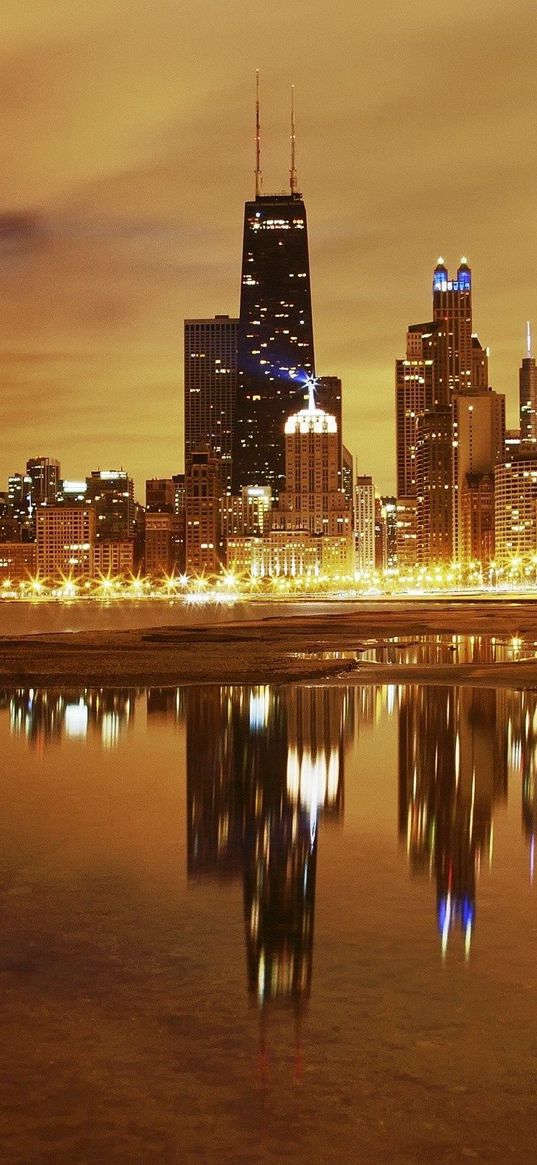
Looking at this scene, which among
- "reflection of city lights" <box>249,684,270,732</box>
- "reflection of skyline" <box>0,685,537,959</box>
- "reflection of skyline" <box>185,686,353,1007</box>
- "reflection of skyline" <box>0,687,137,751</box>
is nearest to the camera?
"reflection of skyline" <box>185,686,353,1007</box>

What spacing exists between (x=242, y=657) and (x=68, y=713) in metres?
19.3

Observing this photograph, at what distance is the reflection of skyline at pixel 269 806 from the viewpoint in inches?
429

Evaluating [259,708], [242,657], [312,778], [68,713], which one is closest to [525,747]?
[312,778]

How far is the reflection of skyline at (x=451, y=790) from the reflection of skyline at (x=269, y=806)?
1.25 meters

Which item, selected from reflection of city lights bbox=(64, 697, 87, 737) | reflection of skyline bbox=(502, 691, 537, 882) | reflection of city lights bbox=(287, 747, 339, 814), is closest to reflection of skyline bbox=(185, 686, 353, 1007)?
reflection of city lights bbox=(287, 747, 339, 814)

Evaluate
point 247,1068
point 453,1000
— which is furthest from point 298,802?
point 247,1068

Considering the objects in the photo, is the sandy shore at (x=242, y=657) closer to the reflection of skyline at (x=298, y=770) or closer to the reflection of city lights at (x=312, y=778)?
the reflection of skyline at (x=298, y=770)

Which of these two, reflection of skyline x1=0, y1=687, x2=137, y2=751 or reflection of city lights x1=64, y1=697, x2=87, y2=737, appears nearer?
reflection of skyline x1=0, y1=687, x2=137, y2=751

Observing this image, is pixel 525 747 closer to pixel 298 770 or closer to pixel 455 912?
pixel 298 770

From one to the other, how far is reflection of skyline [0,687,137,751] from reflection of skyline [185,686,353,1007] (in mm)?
1761

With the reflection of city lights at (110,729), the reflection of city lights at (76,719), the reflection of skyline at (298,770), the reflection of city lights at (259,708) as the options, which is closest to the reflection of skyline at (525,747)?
the reflection of skyline at (298,770)

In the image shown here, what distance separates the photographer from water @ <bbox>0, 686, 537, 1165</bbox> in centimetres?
740

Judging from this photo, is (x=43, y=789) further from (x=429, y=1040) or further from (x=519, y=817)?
(x=429, y=1040)

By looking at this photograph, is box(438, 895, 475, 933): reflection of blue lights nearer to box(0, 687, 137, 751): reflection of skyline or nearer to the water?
the water
